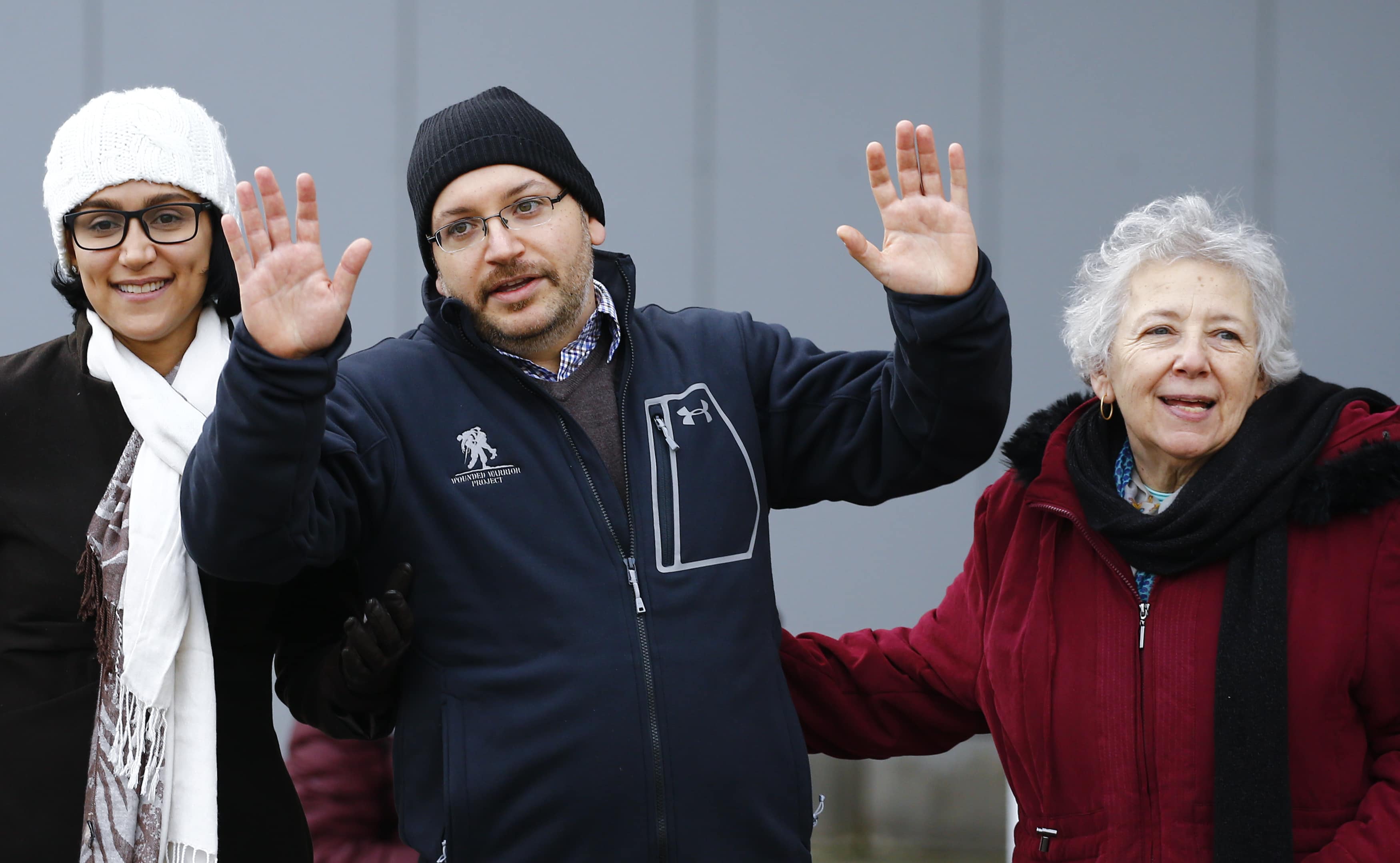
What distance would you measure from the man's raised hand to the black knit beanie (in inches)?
12.6

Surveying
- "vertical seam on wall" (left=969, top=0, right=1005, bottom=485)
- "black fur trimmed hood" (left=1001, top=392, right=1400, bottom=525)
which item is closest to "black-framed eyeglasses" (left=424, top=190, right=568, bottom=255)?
"black fur trimmed hood" (left=1001, top=392, right=1400, bottom=525)

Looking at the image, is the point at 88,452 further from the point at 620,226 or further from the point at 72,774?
the point at 620,226

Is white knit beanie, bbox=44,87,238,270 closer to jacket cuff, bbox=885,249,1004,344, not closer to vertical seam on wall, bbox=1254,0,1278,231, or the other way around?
jacket cuff, bbox=885,249,1004,344

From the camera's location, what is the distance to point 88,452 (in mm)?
2387

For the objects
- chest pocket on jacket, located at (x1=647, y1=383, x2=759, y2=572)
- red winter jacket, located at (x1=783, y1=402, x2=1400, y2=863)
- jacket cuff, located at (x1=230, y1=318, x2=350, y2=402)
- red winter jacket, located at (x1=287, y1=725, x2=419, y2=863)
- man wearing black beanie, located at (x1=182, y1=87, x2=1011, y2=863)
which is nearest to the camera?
jacket cuff, located at (x1=230, y1=318, x2=350, y2=402)

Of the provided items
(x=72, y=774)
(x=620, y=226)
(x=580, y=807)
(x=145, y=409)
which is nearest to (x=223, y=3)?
(x=620, y=226)

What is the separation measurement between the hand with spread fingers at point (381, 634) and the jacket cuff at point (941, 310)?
880 mm

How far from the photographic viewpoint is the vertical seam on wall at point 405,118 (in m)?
4.97

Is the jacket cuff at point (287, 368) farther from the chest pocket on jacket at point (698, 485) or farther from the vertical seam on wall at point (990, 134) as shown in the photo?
the vertical seam on wall at point (990, 134)

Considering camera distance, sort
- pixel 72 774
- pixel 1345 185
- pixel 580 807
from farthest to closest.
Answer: pixel 1345 185 → pixel 72 774 → pixel 580 807

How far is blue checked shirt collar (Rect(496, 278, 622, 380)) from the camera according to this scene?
2418mm

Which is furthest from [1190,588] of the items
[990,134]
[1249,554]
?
[990,134]

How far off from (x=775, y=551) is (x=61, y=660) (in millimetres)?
3047

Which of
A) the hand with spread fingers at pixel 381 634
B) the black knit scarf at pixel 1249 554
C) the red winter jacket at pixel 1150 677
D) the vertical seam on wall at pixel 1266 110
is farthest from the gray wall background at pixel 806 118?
the hand with spread fingers at pixel 381 634
